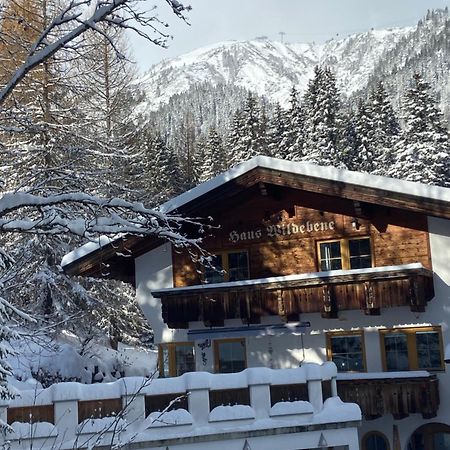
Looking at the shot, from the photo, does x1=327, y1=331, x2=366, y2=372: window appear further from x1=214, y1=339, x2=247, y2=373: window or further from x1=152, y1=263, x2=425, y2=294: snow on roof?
x1=214, y1=339, x2=247, y2=373: window

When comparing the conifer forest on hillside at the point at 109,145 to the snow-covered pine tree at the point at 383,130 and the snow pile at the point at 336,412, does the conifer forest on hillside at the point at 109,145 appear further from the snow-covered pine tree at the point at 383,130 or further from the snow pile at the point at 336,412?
the snow pile at the point at 336,412

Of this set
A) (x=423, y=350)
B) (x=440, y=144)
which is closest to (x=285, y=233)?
(x=423, y=350)

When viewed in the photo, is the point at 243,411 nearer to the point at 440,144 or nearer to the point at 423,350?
the point at 423,350

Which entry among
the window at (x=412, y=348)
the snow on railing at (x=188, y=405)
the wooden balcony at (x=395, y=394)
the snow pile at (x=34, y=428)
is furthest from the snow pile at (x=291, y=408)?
the snow pile at (x=34, y=428)

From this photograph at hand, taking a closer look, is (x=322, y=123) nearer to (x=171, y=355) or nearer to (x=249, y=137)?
(x=249, y=137)

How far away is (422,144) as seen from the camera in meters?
42.0

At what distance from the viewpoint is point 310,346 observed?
15797mm

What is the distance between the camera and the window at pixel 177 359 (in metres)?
16.7

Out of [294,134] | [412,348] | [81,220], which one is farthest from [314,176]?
[294,134]

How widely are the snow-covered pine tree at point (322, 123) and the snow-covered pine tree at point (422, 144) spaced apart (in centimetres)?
430

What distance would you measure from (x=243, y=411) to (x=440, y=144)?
3362 cm

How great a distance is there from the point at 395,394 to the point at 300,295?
9.14 feet

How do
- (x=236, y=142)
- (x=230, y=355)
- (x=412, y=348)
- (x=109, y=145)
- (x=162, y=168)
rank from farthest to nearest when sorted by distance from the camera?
1. (x=236, y=142)
2. (x=162, y=168)
3. (x=109, y=145)
4. (x=230, y=355)
5. (x=412, y=348)

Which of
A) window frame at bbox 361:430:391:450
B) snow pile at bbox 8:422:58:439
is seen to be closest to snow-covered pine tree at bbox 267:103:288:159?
window frame at bbox 361:430:391:450
